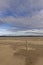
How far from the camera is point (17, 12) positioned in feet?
3.58

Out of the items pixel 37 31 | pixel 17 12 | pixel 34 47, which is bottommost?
pixel 34 47

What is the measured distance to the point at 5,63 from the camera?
39.8 inches

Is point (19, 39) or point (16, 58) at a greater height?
point (19, 39)

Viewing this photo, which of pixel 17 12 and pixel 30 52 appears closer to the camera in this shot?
pixel 30 52

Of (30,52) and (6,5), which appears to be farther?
(6,5)

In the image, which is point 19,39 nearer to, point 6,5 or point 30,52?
point 30,52

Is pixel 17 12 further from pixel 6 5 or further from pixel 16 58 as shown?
pixel 16 58

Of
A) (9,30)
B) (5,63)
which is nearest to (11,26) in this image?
(9,30)

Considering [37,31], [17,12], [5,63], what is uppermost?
[17,12]

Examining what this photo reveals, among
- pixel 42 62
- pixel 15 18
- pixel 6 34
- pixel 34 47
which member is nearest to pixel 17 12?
pixel 15 18

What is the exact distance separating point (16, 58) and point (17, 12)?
1.09 ft

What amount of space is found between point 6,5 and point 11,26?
164 millimetres

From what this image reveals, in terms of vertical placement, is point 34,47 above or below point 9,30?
below

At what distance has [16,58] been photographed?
3.29 ft
